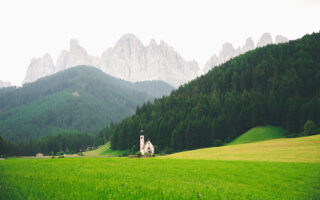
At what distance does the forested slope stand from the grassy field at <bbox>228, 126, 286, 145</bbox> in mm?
3623

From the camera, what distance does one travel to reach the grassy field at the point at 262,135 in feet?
259

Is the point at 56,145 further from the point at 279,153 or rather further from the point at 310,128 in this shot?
the point at 310,128

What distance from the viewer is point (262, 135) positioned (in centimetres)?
8050

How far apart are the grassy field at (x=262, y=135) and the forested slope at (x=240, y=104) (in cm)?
362

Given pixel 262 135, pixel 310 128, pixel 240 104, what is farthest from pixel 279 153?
pixel 240 104

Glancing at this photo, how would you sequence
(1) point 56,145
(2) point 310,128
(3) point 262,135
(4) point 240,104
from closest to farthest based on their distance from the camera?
(2) point 310,128 < (3) point 262,135 < (4) point 240,104 < (1) point 56,145

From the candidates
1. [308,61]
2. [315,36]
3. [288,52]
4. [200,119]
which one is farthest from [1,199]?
[315,36]

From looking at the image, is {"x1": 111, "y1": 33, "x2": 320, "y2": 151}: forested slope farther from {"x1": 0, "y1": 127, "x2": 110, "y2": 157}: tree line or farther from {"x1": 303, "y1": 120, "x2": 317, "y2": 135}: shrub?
{"x1": 0, "y1": 127, "x2": 110, "y2": 157}: tree line

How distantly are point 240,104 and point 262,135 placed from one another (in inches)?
992

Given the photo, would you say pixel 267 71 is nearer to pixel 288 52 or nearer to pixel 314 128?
pixel 288 52

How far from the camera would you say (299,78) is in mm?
102688

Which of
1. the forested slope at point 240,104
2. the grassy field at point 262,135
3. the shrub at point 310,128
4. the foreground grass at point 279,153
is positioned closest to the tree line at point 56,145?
the forested slope at point 240,104

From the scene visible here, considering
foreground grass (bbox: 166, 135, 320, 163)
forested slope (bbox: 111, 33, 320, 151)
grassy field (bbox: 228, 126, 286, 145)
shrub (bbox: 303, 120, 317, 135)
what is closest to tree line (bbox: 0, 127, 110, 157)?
forested slope (bbox: 111, 33, 320, 151)

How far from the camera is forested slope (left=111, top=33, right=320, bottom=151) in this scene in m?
89.9
